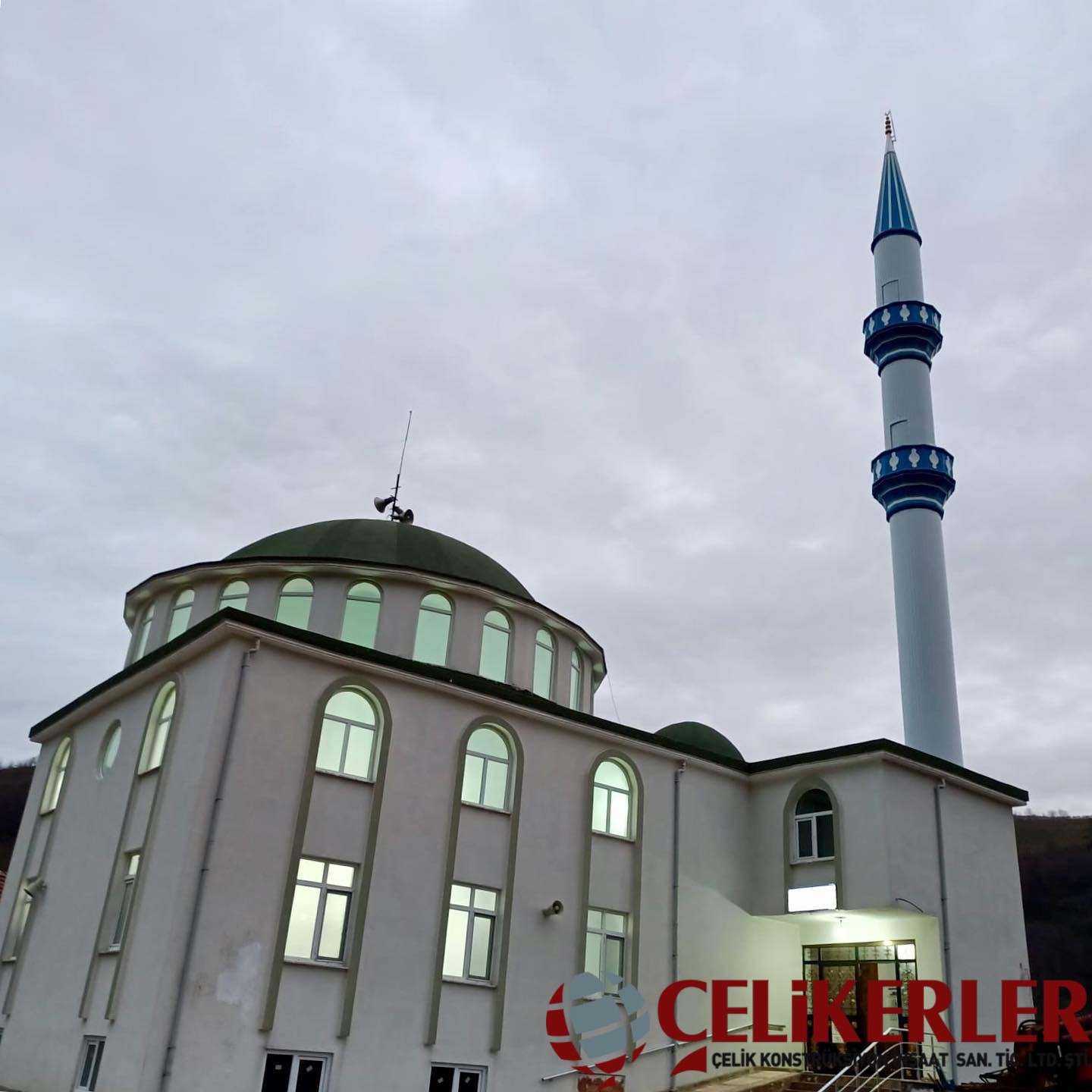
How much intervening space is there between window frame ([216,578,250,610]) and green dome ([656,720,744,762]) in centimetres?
1178

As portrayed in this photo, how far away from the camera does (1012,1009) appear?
21.6m

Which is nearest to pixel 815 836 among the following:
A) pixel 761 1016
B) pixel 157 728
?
pixel 761 1016

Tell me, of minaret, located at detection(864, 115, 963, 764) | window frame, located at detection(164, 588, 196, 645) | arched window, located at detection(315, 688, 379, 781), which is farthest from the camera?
minaret, located at detection(864, 115, 963, 764)

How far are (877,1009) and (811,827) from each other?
12.8ft

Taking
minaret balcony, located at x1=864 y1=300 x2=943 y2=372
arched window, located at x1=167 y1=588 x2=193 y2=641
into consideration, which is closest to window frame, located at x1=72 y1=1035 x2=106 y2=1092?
arched window, located at x1=167 y1=588 x2=193 y2=641

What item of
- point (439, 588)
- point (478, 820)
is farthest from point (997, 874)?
point (439, 588)

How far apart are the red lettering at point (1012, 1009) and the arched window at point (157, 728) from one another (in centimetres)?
1811

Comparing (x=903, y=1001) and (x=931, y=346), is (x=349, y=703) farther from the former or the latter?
(x=931, y=346)

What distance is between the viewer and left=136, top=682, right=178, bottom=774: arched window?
18609mm

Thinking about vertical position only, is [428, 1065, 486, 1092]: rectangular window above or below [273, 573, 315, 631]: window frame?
below

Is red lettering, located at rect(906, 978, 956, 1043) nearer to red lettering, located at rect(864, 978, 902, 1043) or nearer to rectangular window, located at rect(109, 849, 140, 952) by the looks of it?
red lettering, located at rect(864, 978, 902, 1043)

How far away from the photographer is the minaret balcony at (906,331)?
1462 inches

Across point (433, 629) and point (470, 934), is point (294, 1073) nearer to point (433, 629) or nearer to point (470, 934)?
point (470, 934)

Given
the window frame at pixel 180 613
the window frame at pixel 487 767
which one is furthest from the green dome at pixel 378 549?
the window frame at pixel 487 767
